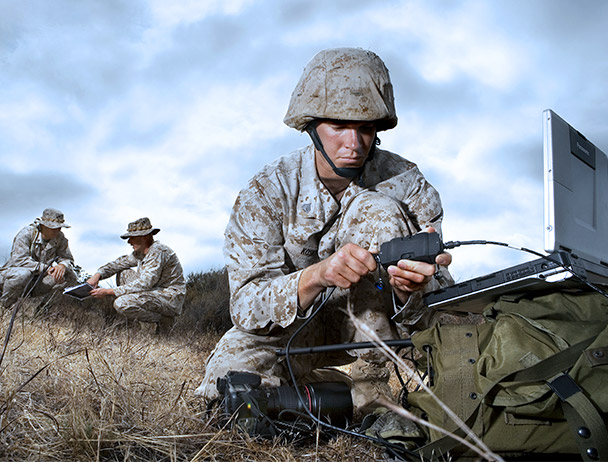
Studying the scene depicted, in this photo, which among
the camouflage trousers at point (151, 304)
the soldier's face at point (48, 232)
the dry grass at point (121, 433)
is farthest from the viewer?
the soldier's face at point (48, 232)

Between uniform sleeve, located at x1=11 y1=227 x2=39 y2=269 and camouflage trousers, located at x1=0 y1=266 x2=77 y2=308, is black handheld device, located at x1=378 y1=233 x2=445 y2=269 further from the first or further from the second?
uniform sleeve, located at x1=11 y1=227 x2=39 y2=269

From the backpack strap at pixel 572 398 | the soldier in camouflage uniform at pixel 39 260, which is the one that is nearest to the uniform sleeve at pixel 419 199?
the backpack strap at pixel 572 398

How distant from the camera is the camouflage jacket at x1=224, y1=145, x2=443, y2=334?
2754 millimetres

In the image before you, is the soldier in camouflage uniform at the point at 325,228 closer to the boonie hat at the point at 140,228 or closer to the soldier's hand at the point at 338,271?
the soldier's hand at the point at 338,271

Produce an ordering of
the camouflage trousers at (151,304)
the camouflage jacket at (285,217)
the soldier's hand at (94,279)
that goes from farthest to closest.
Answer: the soldier's hand at (94,279)
the camouflage trousers at (151,304)
the camouflage jacket at (285,217)

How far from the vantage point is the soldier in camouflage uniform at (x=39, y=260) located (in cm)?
896

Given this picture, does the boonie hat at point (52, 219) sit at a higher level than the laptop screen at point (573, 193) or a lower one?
higher

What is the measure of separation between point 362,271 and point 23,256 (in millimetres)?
8698

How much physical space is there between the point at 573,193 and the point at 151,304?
6963mm

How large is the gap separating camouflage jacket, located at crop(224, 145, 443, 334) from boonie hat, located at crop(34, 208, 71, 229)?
7505 mm

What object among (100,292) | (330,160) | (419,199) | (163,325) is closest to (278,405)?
(330,160)

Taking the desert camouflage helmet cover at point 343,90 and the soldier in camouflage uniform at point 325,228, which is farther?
the desert camouflage helmet cover at point 343,90

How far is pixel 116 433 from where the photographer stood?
185 cm

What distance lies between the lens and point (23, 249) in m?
9.37
